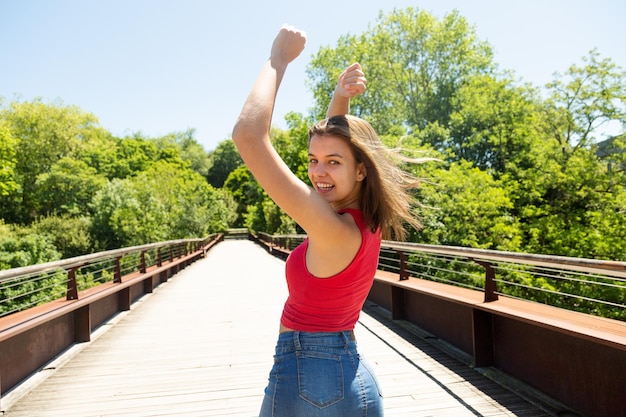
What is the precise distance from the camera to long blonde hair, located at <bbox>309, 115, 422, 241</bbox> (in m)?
1.30

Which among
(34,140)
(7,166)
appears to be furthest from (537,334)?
(34,140)

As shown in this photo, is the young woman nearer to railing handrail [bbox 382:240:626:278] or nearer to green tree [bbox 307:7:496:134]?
railing handrail [bbox 382:240:626:278]

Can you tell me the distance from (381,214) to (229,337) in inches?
210

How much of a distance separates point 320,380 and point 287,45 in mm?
894

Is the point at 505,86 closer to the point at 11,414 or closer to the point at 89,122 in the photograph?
the point at 11,414

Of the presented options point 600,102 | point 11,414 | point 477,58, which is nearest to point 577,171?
point 600,102

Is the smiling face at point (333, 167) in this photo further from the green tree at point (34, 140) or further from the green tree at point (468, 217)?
the green tree at point (34, 140)

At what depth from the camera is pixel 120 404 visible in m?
3.88

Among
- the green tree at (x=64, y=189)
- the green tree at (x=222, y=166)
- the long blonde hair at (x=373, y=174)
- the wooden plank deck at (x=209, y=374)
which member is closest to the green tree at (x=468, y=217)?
the wooden plank deck at (x=209, y=374)

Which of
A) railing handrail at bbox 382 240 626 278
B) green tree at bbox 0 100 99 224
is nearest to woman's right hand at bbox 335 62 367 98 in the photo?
railing handrail at bbox 382 240 626 278

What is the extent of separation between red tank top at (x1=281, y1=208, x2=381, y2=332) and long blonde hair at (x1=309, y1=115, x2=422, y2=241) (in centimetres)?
6

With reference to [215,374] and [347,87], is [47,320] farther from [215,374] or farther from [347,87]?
[347,87]

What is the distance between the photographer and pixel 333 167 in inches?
51.0

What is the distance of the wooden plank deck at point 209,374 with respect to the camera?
3.71 metres
